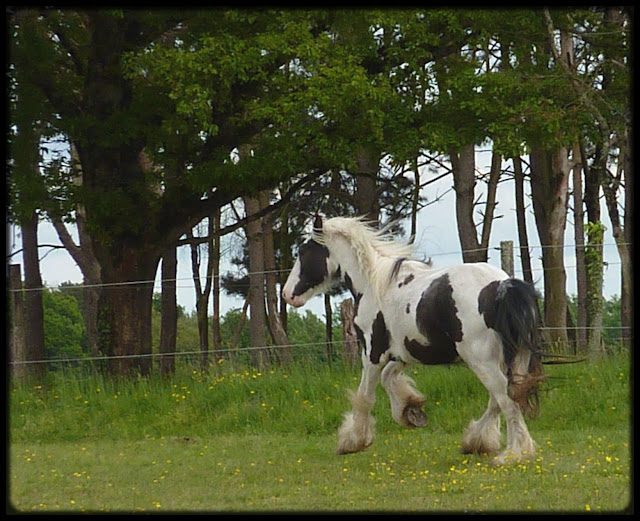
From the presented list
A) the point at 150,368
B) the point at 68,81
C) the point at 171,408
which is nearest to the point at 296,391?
the point at 171,408

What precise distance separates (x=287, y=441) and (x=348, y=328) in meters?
4.23

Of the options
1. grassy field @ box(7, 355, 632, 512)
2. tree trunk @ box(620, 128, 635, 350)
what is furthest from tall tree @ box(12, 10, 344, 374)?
tree trunk @ box(620, 128, 635, 350)

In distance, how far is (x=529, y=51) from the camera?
54.6 feet

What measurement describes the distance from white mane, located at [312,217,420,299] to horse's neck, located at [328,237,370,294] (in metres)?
0.04

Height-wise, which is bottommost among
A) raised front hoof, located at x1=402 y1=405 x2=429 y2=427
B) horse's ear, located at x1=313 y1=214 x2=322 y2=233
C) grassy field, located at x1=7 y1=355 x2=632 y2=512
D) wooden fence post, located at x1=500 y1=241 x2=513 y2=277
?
grassy field, located at x1=7 y1=355 x2=632 y2=512

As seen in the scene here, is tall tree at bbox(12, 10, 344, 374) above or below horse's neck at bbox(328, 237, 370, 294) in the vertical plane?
above

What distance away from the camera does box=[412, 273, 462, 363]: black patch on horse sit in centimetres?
859

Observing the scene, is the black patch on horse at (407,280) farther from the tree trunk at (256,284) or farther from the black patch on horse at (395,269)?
the tree trunk at (256,284)

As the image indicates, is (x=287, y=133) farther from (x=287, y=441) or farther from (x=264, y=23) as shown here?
(x=287, y=441)

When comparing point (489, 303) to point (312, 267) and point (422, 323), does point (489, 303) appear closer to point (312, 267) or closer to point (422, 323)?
point (422, 323)

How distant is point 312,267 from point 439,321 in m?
1.68

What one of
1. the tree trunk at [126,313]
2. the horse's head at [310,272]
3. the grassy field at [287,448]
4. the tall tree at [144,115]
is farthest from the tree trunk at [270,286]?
the horse's head at [310,272]

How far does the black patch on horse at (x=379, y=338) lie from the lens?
9141 millimetres

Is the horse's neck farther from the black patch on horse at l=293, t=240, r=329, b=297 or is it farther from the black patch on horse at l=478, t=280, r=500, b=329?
the black patch on horse at l=478, t=280, r=500, b=329
